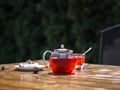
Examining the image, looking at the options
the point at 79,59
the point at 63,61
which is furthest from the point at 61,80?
the point at 79,59

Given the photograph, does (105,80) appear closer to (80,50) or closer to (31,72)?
(31,72)

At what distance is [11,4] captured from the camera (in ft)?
17.6

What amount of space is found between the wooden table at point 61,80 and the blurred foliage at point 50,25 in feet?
6.84

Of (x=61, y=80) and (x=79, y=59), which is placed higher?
(x=79, y=59)

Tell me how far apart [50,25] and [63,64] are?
2.81m

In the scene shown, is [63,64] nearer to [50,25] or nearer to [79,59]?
[79,59]

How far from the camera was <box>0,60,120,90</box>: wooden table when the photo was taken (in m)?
1.50

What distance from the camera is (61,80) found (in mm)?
1670

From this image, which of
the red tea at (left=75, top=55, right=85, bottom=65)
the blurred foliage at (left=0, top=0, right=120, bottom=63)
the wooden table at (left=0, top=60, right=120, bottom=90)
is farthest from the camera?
the blurred foliage at (left=0, top=0, right=120, bottom=63)

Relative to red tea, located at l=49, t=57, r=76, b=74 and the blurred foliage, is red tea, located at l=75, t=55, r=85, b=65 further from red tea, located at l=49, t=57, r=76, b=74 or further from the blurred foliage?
the blurred foliage

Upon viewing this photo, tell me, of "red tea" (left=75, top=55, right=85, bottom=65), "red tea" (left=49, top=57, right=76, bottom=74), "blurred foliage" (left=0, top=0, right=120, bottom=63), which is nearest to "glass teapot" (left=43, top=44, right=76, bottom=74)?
"red tea" (left=49, top=57, right=76, bottom=74)

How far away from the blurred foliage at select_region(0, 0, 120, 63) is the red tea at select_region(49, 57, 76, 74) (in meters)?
2.19

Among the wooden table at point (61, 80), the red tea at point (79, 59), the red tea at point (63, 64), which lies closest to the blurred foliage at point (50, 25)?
the red tea at point (79, 59)

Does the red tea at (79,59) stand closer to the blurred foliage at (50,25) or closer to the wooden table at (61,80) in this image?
the wooden table at (61,80)
